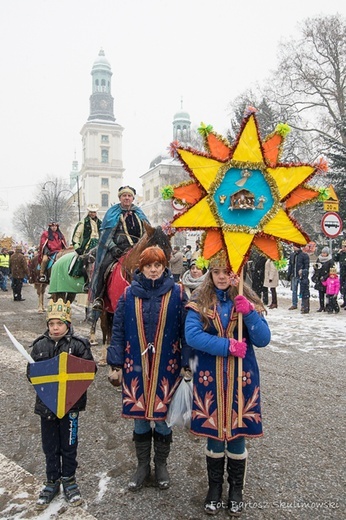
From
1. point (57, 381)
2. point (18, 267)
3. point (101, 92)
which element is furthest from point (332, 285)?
point (101, 92)

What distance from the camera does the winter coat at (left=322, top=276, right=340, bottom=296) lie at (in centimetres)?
1156

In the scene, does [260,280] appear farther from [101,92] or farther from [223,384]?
[101,92]

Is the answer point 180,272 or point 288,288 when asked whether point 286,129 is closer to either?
point 180,272

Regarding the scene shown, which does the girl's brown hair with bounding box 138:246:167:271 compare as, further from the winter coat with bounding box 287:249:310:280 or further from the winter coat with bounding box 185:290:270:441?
the winter coat with bounding box 287:249:310:280

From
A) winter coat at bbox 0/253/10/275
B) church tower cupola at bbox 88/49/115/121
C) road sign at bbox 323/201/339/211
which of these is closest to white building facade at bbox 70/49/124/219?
church tower cupola at bbox 88/49/115/121

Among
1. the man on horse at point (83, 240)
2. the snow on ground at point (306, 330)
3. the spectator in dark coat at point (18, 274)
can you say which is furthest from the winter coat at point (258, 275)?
the spectator in dark coat at point (18, 274)

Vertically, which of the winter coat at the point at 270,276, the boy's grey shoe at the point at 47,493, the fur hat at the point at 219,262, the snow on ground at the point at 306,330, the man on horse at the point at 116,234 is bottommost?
the boy's grey shoe at the point at 47,493

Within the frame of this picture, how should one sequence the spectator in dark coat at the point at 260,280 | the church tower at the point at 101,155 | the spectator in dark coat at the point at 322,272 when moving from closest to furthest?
the spectator in dark coat at the point at 322,272 < the spectator in dark coat at the point at 260,280 < the church tower at the point at 101,155

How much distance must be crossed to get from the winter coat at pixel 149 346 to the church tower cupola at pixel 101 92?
89.0 m

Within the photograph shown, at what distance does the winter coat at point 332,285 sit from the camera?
11562 millimetres

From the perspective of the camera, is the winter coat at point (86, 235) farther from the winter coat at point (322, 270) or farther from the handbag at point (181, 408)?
the winter coat at point (322, 270)

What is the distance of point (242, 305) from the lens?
9.43 feet

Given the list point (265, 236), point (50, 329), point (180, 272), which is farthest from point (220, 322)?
point (180, 272)

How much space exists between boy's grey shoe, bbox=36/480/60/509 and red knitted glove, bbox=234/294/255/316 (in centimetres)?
178
